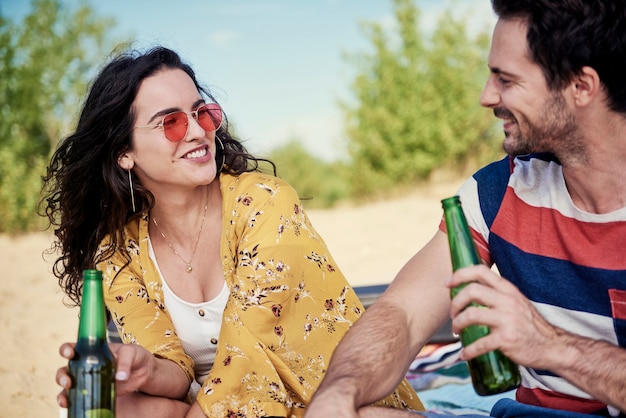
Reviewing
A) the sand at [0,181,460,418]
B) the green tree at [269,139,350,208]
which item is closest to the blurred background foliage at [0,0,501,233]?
the sand at [0,181,460,418]

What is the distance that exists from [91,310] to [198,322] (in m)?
1.06

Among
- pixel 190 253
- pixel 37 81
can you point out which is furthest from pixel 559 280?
pixel 37 81

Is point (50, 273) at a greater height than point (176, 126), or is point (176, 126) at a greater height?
point (176, 126)

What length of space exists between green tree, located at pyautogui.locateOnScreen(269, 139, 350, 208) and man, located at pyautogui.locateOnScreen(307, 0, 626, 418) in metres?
15.3

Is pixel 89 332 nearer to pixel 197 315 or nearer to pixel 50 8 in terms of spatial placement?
pixel 197 315

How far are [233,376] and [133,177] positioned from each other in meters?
1.13

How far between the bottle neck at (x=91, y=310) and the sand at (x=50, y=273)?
2.83m

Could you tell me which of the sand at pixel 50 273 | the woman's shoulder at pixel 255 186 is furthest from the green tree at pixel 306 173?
the woman's shoulder at pixel 255 186

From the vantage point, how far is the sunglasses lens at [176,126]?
10.1 feet

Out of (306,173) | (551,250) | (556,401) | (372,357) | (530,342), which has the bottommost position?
(306,173)

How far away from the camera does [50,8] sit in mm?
13836

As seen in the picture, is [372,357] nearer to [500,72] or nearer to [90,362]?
[90,362]

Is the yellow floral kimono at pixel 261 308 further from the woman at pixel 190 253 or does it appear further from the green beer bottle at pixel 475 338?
the green beer bottle at pixel 475 338

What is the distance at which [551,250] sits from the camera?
88.4 inches
